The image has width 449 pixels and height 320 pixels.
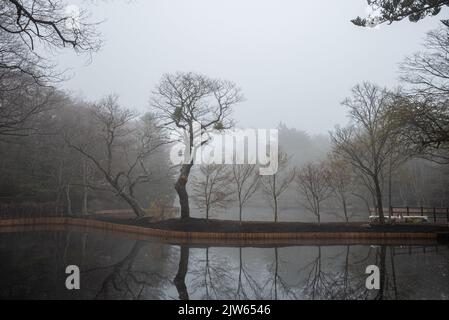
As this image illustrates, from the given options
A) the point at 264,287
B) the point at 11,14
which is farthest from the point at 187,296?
the point at 11,14

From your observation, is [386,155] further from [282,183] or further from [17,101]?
[17,101]

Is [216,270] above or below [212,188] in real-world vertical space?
below

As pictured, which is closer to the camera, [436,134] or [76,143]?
[436,134]

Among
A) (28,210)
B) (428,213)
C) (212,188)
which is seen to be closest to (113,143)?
(28,210)

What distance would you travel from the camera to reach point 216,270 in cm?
1032

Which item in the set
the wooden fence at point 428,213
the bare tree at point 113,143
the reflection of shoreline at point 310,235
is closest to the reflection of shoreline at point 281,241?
the reflection of shoreline at point 310,235

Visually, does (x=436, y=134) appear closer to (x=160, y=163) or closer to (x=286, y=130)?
(x=160, y=163)

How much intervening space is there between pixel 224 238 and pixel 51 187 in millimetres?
17924

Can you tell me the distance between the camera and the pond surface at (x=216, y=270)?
773cm

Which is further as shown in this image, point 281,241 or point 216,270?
point 281,241

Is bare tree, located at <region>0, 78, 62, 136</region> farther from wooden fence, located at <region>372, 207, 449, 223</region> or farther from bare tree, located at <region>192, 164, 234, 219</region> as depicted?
wooden fence, located at <region>372, 207, 449, 223</region>

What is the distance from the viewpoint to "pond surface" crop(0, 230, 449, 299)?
7.73 meters

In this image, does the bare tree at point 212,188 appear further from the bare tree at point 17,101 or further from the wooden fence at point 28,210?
the wooden fence at point 28,210
